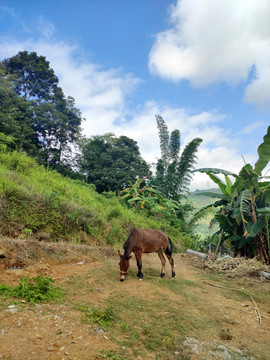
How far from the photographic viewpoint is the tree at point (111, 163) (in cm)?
2008

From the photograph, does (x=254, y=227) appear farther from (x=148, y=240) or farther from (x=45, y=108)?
(x=45, y=108)

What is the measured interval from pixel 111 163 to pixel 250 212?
49.4 ft

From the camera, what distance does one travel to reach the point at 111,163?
2141 centimetres

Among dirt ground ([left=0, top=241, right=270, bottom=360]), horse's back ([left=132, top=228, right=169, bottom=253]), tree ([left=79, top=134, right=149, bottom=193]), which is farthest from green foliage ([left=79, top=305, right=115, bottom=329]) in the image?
tree ([left=79, top=134, right=149, bottom=193])

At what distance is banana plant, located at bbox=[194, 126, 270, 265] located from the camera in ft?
24.4

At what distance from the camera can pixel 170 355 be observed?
2568mm

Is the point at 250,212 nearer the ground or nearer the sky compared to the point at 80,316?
nearer the sky

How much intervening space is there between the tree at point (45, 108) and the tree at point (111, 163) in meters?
2.01

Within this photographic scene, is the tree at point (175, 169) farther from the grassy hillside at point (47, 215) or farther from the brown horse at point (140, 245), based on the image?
the brown horse at point (140, 245)

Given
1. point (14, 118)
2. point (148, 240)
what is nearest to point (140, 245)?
point (148, 240)

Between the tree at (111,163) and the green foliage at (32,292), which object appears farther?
the tree at (111,163)

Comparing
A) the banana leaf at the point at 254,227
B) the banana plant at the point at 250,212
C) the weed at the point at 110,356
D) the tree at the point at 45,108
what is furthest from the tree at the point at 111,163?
the weed at the point at 110,356

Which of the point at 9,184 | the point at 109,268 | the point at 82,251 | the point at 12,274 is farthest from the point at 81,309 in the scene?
the point at 9,184

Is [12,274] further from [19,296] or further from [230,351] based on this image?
[230,351]
